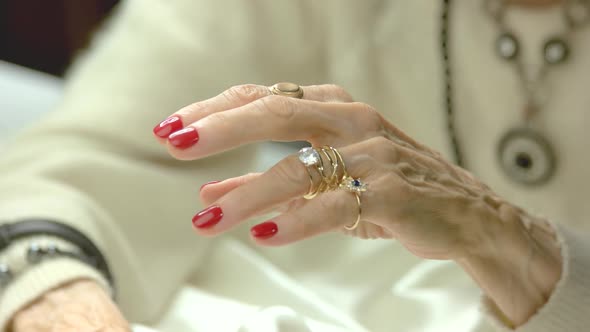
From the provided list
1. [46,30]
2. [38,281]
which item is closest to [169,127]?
[38,281]

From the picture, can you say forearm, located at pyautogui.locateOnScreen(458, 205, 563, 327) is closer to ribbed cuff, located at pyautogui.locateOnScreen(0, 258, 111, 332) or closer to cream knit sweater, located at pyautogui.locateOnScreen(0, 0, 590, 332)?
cream knit sweater, located at pyautogui.locateOnScreen(0, 0, 590, 332)

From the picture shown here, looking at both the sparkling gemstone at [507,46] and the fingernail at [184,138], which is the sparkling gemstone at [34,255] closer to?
the fingernail at [184,138]

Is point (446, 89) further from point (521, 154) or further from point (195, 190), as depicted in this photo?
point (195, 190)

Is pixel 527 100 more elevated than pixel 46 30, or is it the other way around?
pixel 527 100

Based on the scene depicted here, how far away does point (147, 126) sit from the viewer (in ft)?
2.24

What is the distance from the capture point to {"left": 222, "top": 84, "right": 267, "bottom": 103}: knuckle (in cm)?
41

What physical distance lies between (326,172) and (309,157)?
0.01 meters

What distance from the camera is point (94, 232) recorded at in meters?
0.61

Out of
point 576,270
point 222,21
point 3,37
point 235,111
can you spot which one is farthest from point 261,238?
point 3,37

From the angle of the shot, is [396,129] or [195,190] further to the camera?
[195,190]

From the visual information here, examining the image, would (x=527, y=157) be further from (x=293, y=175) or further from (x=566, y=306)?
(x=293, y=175)

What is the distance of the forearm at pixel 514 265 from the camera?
48 centimetres

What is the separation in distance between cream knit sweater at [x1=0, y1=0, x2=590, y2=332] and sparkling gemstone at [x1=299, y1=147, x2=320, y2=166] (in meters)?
0.11

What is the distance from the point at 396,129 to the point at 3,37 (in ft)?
4.91
